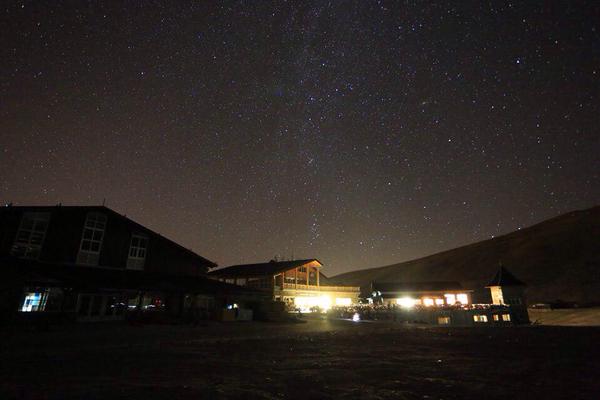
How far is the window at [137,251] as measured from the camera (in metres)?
30.4

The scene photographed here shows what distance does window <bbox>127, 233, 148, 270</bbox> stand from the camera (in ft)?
99.8

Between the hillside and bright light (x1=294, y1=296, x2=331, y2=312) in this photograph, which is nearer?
bright light (x1=294, y1=296, x2=331, y2=312)

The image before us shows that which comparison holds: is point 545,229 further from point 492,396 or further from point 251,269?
point 492,396

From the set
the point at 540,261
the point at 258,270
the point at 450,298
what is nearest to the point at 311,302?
the point at 258,270

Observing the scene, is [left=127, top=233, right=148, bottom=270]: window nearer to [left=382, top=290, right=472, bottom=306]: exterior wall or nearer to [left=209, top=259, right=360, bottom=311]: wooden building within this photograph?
[left=209, top=259, right=360, bottom=311]: wooden building

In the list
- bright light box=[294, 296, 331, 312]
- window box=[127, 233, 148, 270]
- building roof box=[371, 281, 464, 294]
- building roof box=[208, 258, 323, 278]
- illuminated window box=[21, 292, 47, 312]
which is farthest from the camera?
building roof box=[371, 281, 464, 294]

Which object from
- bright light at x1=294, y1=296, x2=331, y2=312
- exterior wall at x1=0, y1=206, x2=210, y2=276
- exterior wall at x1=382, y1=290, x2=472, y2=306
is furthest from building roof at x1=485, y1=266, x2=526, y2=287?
exterior wall at x1=0, y1=206, x2=210, y2=276

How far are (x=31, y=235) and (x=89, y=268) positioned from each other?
499cm

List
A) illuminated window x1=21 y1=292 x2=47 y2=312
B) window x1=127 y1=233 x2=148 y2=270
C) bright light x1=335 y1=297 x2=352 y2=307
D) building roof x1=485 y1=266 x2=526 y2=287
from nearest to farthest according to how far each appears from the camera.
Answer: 1. illuminated window x1=21 y1=292 x2=47 y2=312
2. window x1=127 y1=233 x2=148 y2=270
3. building roof x1=485 y1=266 x2=526 y2=287
4. bright light x1=335 y1=297 x2=352 y2=307

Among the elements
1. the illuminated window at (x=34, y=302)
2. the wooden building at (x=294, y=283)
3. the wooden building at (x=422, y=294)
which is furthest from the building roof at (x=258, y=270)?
the illuminated window at (x=34, y=302)

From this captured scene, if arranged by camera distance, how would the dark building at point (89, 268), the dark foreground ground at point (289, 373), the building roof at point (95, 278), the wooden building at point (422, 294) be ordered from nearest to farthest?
the dark foreground ground at point (289, 373)
the building roof at point (95, 278)
the dark building at point (89, 268)
the wooden building at point (422, 294)

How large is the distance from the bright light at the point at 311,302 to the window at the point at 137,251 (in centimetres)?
2523

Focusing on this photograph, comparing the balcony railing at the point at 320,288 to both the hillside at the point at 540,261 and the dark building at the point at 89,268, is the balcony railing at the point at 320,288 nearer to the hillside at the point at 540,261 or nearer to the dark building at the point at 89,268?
the dark building at the point at 89,268

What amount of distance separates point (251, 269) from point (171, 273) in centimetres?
2170
